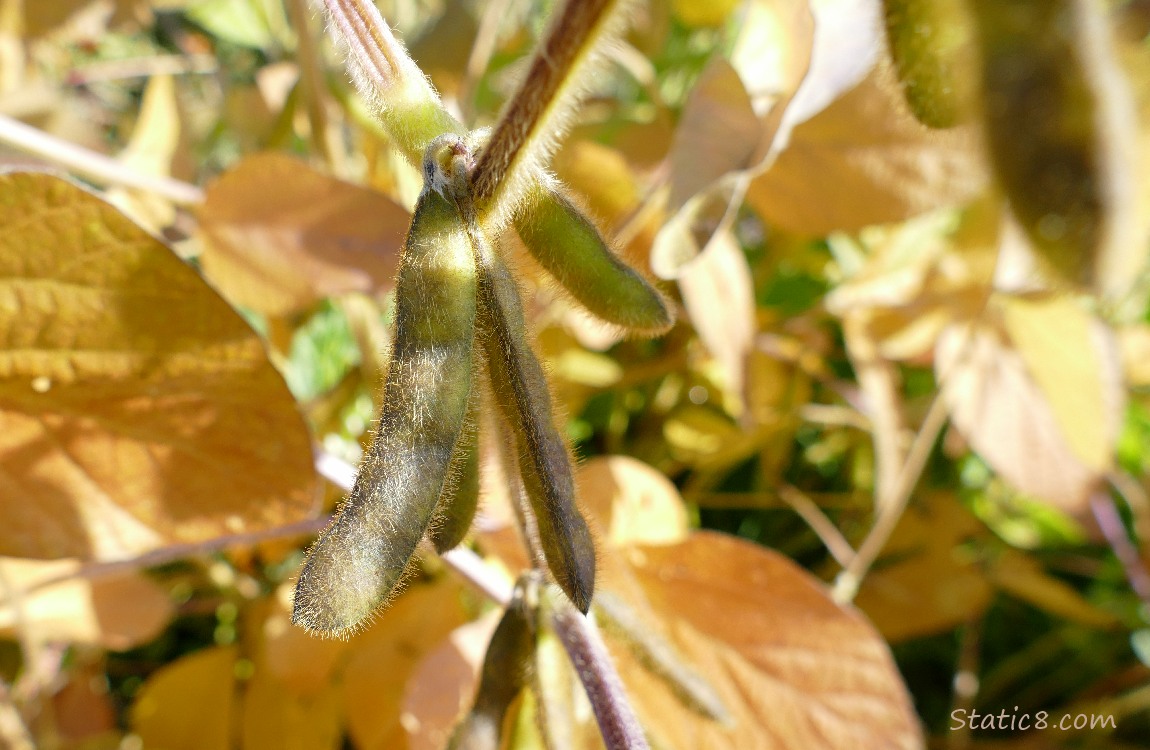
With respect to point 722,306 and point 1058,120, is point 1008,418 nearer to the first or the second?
point 722,306

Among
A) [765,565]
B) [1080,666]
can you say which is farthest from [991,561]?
[765,565]

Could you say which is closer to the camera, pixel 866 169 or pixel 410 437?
pixel 410 437

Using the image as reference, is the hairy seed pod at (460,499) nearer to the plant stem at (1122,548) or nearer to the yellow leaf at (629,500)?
the yellow leaf at (629,500)

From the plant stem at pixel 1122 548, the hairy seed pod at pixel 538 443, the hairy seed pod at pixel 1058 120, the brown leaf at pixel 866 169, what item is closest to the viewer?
the hairy seed pod at pixel 1058 120

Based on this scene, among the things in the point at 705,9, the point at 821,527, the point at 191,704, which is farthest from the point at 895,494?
the point at 191,704

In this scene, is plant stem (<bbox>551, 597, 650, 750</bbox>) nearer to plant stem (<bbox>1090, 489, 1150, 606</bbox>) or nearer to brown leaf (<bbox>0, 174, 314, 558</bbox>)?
brown leaf (<bbox>0, 174, 314, 558</bbox>)

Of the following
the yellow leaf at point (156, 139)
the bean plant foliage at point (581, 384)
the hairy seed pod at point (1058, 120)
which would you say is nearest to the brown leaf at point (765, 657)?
the bean plant foliage at point (581, 384)
